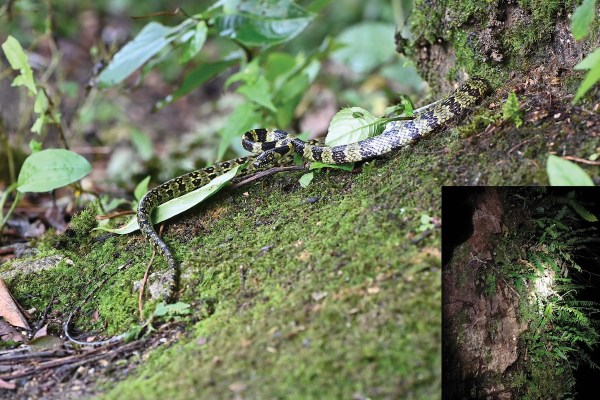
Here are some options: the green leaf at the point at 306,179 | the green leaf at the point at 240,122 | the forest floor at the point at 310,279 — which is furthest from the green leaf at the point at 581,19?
the green leaf at the point at 240,122

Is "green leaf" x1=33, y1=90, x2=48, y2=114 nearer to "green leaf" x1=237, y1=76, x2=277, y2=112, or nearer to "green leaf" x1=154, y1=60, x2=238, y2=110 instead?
"green leaf" x1=154, y1=60, x2=238, y2=110

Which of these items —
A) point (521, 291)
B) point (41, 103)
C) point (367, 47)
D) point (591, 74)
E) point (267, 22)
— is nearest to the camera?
point (591, 74)

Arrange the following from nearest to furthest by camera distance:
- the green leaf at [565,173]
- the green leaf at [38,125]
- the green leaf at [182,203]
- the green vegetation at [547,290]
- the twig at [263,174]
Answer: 1. the green leaf at [565,173]
2. the green vegetation at [547,290]
3. the green leaf at [182,203]
4. the twig at [263,174]
5. the green leaf at [38,125]

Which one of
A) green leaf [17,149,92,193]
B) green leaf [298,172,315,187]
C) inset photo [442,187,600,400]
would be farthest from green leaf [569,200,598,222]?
green leaf [17,149,92,193]

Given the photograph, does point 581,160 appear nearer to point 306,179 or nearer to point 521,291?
point 521,291

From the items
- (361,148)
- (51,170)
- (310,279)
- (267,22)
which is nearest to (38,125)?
(51,170)

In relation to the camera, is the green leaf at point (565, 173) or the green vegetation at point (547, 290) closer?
the green leaf at point (565, 173)

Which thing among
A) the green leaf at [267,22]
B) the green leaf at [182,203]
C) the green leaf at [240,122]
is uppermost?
the green leaf at [267,22]

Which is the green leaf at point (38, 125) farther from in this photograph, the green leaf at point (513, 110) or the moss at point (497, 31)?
the green leaf at point (513, 110)
